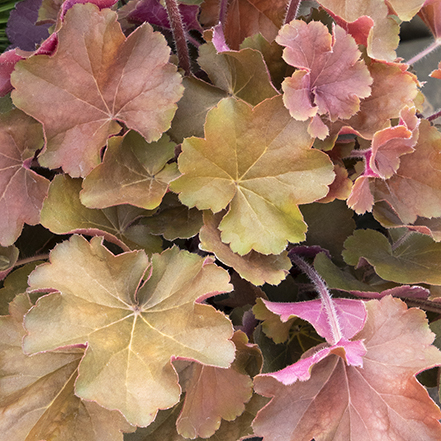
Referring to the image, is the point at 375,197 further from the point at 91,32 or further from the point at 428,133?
the point at 91,32

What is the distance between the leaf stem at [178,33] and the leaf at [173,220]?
0.28 meters

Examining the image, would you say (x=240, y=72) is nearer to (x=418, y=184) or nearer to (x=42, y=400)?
(x=418, y=184)

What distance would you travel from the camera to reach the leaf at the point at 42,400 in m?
0.79

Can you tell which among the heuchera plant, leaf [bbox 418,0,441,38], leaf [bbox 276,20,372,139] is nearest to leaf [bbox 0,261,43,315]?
the heuchera plant

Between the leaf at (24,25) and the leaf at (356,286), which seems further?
the leaf at (24,25)

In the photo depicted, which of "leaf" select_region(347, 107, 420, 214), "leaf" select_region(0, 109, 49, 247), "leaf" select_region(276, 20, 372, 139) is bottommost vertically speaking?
"leaf" select_region(0, 109, 49, 247)

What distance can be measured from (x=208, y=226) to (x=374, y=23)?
0.49 metres

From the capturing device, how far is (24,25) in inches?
43.9

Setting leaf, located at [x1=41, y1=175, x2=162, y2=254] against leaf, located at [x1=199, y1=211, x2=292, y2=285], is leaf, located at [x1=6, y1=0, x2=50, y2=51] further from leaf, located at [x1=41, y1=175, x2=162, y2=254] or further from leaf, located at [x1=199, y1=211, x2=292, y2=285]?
leaf, located at [x1=199, y1=211, x2=292, y2=285]

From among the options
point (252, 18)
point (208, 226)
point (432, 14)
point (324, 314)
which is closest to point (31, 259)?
point (208, 226)

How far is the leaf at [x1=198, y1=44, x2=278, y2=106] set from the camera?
849 mm

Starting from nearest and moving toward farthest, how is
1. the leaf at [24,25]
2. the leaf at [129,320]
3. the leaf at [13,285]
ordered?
the leaf at [129,320], the leaf at [13,285], the leaf at [24,25]

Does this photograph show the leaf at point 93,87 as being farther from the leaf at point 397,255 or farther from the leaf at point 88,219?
the leaf at point 397,255

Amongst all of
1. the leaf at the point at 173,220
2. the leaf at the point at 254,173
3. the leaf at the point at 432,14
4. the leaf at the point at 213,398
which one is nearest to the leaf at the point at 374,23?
the leaf at the point at 432,14
